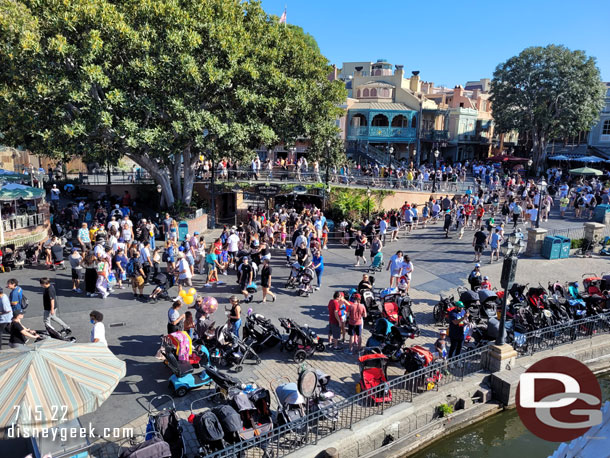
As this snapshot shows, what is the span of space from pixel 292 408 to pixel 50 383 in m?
3.79

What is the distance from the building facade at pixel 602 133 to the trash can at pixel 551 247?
107ft

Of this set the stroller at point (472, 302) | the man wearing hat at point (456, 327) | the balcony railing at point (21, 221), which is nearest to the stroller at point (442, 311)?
the stroller at point (472, 302)

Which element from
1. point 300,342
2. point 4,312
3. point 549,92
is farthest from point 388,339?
point 549,92

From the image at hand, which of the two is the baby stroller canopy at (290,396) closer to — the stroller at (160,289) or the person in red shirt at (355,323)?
the person in red shirt at (355,323)

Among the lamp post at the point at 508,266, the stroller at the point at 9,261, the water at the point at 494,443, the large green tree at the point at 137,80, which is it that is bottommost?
the water at the point at 494,443

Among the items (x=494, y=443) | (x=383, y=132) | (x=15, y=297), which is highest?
(x=383, y=132)

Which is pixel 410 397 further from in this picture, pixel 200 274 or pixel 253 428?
pixel 200 274

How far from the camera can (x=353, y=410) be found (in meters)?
8.74

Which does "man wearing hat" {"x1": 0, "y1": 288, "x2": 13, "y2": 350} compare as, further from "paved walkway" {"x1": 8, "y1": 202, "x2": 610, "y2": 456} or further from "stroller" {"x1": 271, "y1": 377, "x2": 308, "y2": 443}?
"stroller" {"x1": 271, "y1": 377, "x2": 308, "y2": 443}

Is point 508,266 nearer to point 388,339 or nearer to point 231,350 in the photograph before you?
point 388,339

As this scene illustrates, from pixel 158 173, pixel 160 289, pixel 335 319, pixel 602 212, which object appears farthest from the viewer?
pixel 158 173

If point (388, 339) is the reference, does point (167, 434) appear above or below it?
below

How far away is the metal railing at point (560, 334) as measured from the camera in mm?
11234

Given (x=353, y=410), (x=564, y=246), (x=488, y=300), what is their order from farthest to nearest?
(x=564, y=246), (x=488, y=300), (x=353, y=410)
